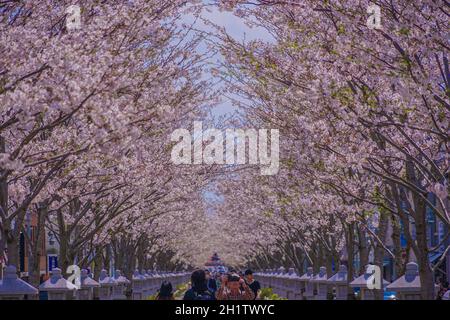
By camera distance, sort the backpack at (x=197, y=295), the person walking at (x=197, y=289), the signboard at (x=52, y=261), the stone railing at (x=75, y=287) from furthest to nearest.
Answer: the signboard at (x=52, y=261) → the stone railing at (x=75, y=287) → the person walking at (x=197, y=289) → the backpack at (x=197, y=295)

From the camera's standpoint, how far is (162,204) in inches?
1325

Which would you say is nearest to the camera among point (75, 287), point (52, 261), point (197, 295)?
point (197, 295)

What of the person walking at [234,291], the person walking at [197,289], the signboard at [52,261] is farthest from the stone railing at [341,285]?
the signboard at [52,261]

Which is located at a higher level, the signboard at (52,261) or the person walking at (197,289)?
the signboard at (52,261)

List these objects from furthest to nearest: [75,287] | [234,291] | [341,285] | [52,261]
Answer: [52,261] → [341,285] → [75,287] → [234,291]

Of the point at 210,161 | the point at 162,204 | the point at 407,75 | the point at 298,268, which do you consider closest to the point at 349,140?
the point at 407,75

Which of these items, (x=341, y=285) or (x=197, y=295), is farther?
(x=341, y=285)

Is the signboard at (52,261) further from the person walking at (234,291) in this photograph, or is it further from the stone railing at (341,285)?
the person walking at (234,291)

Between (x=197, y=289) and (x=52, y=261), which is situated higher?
(x=52, y=261)

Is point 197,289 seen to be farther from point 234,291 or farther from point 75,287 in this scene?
point 75,287

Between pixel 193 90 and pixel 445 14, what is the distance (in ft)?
33.6

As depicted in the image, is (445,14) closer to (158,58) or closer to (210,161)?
(158,58)

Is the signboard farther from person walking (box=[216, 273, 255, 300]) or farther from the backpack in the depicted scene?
the backpack

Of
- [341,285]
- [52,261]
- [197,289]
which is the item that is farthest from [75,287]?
[52,261]
